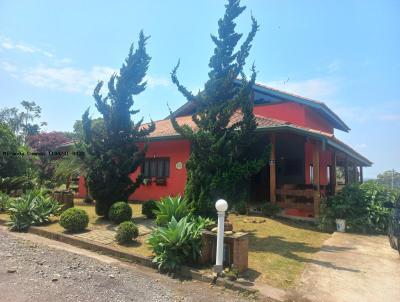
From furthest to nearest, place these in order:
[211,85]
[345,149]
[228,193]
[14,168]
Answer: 1. [14,168]
2. [345,149]
3. [211,85]
4. [228,193]

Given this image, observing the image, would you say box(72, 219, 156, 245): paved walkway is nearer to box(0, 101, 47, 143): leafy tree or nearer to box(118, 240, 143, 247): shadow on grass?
box(118, 240, 143, 247): shadow on grass

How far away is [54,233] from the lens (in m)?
8.09

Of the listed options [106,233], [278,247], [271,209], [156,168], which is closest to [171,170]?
[156,168]

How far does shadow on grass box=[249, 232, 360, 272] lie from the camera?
6223mm

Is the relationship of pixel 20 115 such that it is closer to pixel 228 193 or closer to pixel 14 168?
pixel 14 168

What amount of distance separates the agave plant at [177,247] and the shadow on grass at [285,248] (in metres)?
1.81

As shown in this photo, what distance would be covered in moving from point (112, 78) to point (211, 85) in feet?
14.2

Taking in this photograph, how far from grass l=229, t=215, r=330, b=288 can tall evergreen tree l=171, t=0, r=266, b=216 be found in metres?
1.50

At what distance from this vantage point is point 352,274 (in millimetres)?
5398

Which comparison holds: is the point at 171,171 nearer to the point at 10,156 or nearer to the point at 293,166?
the point at 293,166

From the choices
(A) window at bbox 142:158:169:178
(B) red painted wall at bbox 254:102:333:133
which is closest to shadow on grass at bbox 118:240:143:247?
(A) window at bbox 142:158:169:178

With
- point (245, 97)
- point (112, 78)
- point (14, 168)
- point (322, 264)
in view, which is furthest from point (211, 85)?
point (14, 168)

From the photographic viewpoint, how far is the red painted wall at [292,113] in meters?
13.8

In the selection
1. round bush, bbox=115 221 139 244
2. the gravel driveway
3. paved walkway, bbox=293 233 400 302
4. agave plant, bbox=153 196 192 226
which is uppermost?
agave plant, bbox=153 196 192 226
